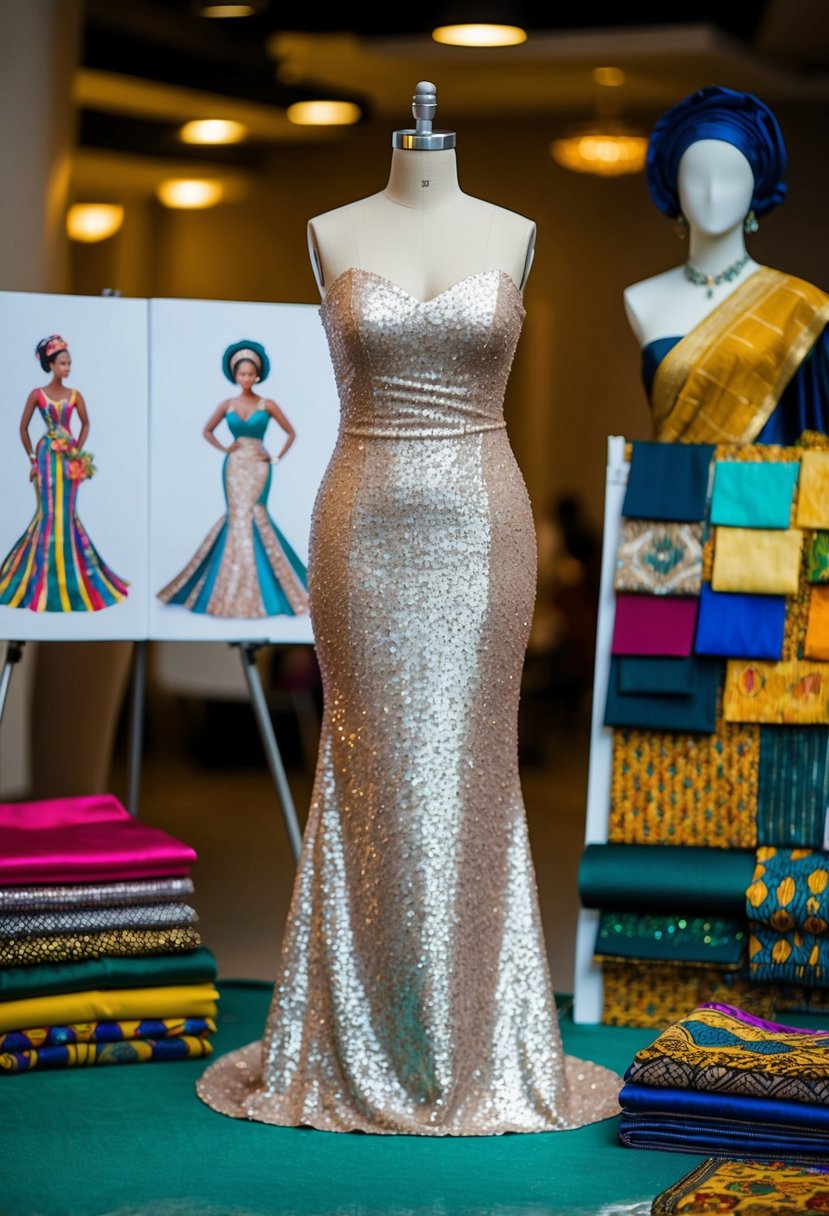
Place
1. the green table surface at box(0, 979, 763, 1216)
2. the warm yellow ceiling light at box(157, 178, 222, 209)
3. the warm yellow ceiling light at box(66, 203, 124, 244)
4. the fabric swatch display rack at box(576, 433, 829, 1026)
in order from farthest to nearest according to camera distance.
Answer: the warm yellow ceiling light at box(157, 178, 222, 209) < the warm yellow ceiling light at box(66, 203, 124, 244) < the fabric swatch display rack at box(576, 433, 829, 1026) < the green table surface at box(0, 979, 763, 1216)

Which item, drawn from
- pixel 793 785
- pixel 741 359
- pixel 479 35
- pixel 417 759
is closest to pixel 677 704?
pixel 793 785

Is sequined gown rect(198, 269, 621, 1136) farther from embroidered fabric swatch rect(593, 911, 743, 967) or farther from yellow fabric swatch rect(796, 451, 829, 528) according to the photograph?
yellow fabric swatch rect(796, 451, 829, 528)

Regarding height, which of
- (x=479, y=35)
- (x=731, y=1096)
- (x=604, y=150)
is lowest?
(x=731, y=1096)

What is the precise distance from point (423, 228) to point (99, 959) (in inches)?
57.2

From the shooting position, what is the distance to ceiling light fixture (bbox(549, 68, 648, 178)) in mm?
8555

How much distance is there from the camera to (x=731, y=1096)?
9.74ft

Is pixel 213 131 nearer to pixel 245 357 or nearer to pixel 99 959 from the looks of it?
pixel 245 357

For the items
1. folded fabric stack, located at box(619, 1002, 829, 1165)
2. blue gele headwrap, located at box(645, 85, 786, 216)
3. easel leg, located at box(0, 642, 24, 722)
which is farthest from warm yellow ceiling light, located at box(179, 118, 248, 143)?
folded fabric stack, located at box(619, 1002, 829, 1165)

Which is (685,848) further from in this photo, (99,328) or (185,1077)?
(99,328)

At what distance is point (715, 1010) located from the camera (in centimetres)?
331

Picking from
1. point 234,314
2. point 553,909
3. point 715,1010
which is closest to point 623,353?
point 553,909

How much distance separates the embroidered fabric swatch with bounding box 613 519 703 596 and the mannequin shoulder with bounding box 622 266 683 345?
0.41m

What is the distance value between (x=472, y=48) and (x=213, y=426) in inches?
183

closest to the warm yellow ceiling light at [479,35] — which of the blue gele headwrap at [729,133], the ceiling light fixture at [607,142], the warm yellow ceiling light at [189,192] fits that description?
the ceiling light fixture at [607,142]
